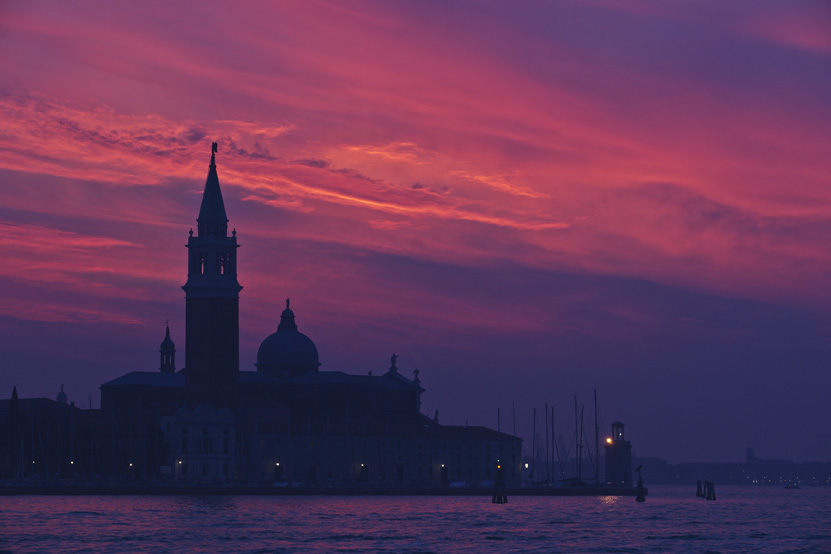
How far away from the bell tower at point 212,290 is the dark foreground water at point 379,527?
859 inches

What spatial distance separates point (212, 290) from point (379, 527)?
57.0m

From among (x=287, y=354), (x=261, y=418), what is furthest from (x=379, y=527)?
(x=287, y=354)

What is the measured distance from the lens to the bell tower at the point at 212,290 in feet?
443

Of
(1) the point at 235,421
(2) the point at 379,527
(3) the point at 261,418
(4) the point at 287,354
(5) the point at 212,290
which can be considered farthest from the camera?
(4) the point at 287,354

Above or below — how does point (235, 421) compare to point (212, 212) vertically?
below

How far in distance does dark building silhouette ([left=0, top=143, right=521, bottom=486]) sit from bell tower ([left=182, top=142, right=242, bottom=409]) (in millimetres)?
84

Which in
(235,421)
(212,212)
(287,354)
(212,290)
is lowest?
(235,421)

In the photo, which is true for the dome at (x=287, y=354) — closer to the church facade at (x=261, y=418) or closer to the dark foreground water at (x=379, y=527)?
the church facade at (x=261, y=418)

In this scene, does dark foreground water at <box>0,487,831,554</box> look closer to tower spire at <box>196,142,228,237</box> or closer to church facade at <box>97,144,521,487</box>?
church facade at <box>97,144,521,487</box>

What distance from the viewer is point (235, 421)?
139 meters

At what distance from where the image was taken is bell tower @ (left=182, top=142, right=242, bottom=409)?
135000 mm

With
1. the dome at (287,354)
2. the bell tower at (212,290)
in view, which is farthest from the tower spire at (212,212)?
the dome at (287,354)

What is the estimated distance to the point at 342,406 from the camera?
154m

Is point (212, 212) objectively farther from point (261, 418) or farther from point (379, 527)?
point (379, 527)
